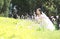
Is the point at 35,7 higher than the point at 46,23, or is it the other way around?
the point at 46,23

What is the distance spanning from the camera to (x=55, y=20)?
98.4 ft

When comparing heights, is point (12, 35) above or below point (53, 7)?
above

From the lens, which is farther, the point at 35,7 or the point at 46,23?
the point at 35,7

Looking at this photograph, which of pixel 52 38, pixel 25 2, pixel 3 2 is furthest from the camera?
pixel 25 2

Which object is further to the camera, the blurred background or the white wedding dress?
the blurred background

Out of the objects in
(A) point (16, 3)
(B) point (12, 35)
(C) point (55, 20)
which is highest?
(B) point (12, 35)

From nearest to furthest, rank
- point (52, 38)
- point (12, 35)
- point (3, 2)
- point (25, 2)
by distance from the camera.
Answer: point (52, 38) < point (12, 35) < point (3, 2) < point (25, 2)

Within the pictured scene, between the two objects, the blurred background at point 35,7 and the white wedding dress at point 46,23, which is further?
the blurred background at point 35,7

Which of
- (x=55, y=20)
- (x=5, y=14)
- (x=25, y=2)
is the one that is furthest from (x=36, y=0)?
(x=5, y=14)

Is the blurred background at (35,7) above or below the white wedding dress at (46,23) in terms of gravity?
below

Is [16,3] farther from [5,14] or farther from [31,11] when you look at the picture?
[5,14]

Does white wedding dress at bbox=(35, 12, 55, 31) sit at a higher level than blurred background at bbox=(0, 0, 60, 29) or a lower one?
higher

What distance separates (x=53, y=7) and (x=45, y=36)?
87.2 feet

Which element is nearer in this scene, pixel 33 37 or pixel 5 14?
pixel 33 37
